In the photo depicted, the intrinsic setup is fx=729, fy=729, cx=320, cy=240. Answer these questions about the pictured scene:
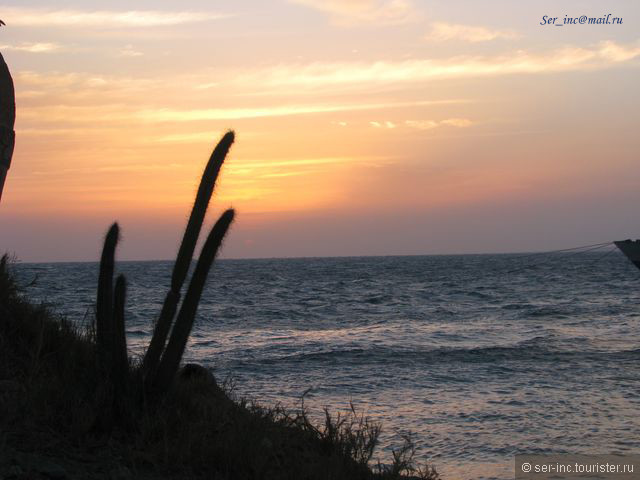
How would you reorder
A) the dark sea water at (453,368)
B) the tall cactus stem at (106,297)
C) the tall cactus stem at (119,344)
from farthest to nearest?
1. the dark sea water at (453,368)
2. the tall cactus stem at (106,297)
3. the tall cactus stem at (119,344)

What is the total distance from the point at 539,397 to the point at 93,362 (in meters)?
8.44

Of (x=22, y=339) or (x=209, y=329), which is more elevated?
(x=22, y=339)

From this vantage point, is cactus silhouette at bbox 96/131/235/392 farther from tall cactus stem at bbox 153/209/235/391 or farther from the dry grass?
the dry grass

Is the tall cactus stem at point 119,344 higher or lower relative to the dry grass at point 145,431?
higher

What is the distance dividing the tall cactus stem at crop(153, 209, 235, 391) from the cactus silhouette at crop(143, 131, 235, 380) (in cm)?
8

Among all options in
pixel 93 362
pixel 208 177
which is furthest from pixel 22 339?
pixel 208 177

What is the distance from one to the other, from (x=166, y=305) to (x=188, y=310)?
0.68 ft

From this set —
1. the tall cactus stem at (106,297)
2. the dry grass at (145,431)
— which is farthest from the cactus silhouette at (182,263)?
the tall cactus stem at (106,297)

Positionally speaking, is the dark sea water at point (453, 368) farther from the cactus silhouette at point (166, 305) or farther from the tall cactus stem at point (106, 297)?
the cactus silhouette at point (166, 305)

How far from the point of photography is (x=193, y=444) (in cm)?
581

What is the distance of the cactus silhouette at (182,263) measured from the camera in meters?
6.52

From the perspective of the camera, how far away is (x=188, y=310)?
257 inches

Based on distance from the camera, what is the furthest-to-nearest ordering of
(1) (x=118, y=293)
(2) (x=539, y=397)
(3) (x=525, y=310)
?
(3) (x=525, y=310)
(2) (x=539, y=397)
(1) (x=118, y=293)

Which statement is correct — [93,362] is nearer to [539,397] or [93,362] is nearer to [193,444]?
[193,444]
